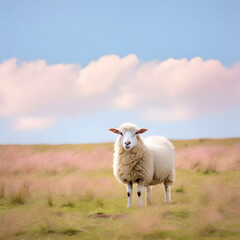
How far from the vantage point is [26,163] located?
1515 cm

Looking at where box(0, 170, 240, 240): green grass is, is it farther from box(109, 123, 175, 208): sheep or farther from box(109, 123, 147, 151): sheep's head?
box(109, 123, 147, 151): sheep's head

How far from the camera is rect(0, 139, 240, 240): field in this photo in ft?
19.7

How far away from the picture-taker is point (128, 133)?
8352 mm

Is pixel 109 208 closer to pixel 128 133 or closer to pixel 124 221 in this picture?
pixel 128 133

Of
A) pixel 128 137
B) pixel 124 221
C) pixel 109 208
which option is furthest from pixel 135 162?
pixel 124 221

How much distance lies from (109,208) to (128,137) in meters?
1.59

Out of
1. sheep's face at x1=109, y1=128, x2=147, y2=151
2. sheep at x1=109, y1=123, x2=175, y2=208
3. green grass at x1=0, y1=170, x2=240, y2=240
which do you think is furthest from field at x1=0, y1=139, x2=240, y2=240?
sheep's face at x1=109, y1=128, x2=147, y2=151

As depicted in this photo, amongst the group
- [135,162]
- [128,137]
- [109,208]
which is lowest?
[109,208]

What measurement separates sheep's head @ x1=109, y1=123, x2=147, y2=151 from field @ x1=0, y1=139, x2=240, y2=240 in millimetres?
1301

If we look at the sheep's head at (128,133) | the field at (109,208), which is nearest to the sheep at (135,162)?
the sheep's head at (128,133)

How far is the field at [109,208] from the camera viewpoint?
19.7 ft

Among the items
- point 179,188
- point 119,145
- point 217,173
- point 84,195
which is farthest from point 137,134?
point 217,173

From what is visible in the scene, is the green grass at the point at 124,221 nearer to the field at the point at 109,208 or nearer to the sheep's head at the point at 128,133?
the field at the point at 109,208

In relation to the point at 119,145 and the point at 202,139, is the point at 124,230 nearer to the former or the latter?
the point at 119,145
